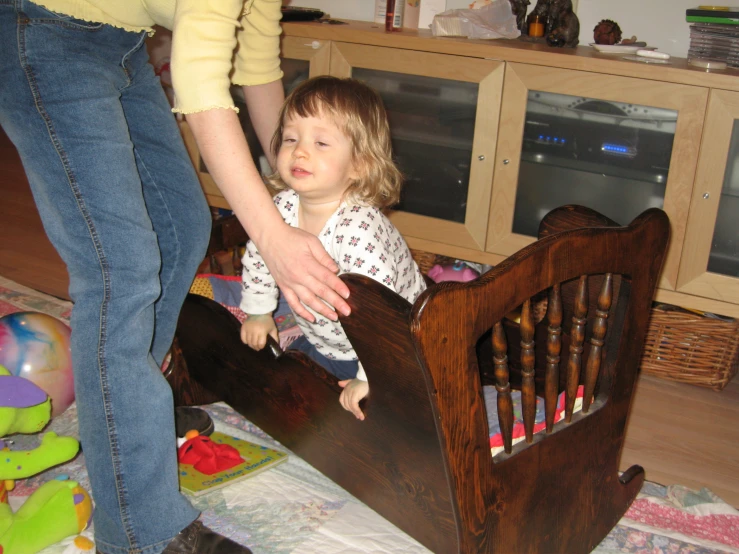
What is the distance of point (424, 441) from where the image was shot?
3.43 feet

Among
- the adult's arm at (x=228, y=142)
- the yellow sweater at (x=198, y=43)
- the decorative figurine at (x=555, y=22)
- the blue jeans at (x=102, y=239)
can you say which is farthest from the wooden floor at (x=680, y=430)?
the decorative figurine at (x=555, y=22)

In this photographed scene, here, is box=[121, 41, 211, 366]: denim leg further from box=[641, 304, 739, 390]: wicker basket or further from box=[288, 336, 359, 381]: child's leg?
box=[641, 304, 739, 390]: wicker basket

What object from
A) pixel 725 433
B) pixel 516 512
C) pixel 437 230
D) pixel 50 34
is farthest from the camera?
pixel 437 230

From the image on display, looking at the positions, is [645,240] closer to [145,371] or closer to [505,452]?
[505,452]

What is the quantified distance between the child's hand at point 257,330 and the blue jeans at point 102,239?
333 millimetres

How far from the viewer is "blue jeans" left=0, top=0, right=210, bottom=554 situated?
0.95 metres

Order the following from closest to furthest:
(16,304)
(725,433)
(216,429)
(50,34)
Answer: (50,34), (216,429), (725,433), (16,304)

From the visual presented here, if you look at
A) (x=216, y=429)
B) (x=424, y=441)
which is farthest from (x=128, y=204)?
(x=216, y=429)

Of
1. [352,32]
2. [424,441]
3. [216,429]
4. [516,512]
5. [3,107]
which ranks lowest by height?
[216,429]

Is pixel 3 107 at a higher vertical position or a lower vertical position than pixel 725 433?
higher

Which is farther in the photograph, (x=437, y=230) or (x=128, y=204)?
(x=437, y=230)

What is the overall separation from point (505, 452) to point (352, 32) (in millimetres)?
1481

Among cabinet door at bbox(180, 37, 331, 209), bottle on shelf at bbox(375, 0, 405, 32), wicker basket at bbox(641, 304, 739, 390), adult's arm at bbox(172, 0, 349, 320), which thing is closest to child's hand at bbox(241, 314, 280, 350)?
adult's arm at bbox(172, 0, 349, 320)

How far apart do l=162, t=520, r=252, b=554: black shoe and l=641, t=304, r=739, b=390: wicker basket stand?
121 centimetres
